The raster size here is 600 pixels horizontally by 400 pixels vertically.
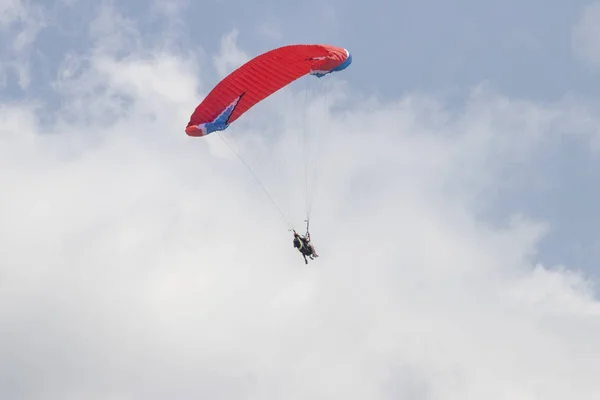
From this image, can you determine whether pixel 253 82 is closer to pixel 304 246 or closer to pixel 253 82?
pixel 253 82

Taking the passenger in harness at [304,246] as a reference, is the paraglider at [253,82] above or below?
above

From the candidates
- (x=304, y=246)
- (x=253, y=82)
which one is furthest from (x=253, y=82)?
→ (x=304, y=246)

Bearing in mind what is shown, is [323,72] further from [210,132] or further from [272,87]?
[210,132]

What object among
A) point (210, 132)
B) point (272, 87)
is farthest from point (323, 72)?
point (210, 132)

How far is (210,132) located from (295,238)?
7634mm

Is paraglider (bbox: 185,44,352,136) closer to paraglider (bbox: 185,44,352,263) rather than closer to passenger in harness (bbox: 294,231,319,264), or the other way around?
paraglider (bbox: 185,44,352,263)

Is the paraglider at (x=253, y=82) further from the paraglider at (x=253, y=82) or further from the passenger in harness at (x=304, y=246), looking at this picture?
the passenger in harness at (x=304, y=246)

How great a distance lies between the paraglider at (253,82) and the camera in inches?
1918

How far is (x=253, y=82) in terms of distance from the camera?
49062mm

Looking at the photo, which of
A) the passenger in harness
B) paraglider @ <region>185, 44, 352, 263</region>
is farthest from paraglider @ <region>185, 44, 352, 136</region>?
the passenger in harness

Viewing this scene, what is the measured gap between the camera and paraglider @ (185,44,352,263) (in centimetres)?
4872

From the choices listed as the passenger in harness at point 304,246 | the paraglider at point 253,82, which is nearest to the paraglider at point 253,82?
the paraglider at point 253,82

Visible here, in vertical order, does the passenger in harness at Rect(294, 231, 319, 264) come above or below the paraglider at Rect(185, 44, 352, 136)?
below

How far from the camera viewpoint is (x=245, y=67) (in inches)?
1930
